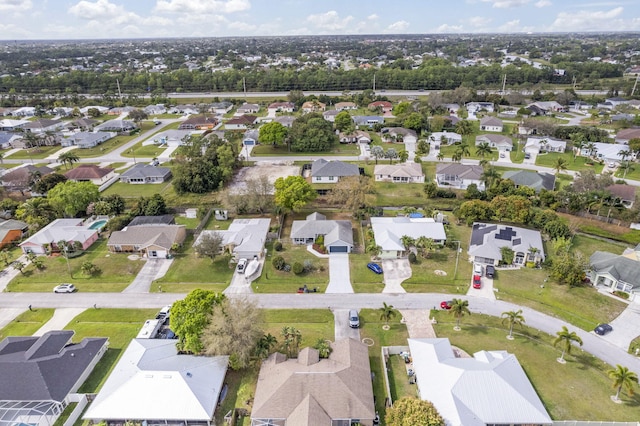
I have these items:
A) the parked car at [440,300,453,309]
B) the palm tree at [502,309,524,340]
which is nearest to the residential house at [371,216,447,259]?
the parked car at [440,300,453,309]

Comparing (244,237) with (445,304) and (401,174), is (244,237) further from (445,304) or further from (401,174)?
(401,174)

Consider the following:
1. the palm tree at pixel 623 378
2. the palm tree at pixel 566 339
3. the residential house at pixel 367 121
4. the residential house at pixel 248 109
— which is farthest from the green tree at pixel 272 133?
the palm tree at pixel 623 378

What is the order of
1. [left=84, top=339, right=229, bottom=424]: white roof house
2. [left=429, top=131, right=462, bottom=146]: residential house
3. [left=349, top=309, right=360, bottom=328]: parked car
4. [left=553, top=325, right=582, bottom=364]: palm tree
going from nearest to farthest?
[left=84, top=339, right=229, bottom=424]: white roof house → [left=553, top=325, right=582, bottom=364]: palm tree → [left=349, top=309, right=360, bottom=328]: parked car → [left=429, top=131, right=462, bottom=146]: residential house

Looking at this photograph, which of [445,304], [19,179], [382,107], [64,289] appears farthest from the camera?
[382,107]

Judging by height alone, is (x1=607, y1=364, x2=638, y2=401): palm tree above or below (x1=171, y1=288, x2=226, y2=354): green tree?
below

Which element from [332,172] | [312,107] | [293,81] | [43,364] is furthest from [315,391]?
[293,81]

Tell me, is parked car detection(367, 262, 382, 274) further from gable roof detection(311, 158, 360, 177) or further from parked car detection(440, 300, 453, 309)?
gable roof detection(311, 158, 360, 177)
